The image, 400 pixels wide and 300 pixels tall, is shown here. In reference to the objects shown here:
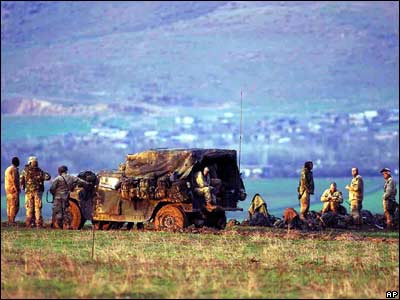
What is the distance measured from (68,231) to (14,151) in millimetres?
130764

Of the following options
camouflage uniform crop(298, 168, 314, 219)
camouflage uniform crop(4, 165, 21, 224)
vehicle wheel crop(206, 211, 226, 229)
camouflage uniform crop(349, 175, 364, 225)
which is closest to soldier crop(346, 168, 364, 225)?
camouflage uniform crop(349, 175, 364, 225)

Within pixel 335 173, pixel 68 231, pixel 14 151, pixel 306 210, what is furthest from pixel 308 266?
pixel 14 151

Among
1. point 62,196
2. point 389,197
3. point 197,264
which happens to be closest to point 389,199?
point 389,197

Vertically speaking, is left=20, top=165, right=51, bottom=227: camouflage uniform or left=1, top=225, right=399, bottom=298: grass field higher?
left=20, top=165, right=51, bottom=227: camouflage uniform

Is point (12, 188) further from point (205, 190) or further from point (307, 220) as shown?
point (307, 220)

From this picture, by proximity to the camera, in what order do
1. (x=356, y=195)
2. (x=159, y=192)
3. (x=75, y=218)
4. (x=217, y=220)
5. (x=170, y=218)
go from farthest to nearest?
(x=356, y=195)
(x=217, y=220)
(x=75, y=218)
(x=170, y=218)
(x=159, y=192)

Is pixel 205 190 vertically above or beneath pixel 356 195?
beneath

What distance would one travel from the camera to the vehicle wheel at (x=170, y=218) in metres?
35.9

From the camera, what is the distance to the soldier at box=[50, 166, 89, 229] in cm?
3638

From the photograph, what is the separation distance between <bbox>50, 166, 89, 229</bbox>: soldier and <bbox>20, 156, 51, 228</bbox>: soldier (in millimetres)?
781

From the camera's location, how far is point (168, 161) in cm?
3681

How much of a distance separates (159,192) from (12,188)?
4.68 m

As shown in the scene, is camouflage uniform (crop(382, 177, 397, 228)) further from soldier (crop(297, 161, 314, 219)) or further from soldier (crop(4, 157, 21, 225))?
soldier (crop(4, 157, 21, 225))

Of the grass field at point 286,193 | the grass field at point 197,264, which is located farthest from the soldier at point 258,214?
the grass field at point 286,193
